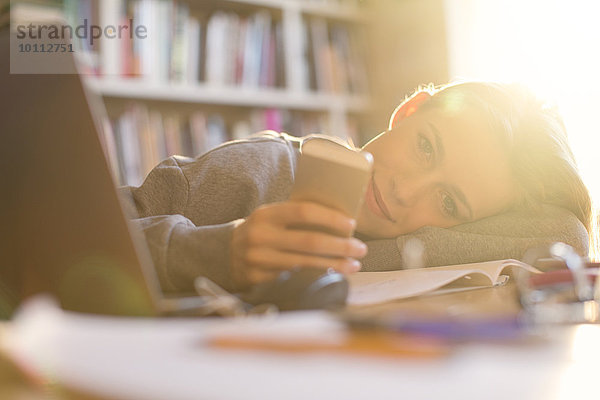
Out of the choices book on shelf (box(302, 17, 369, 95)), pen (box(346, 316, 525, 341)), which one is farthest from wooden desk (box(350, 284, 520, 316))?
book on shelf (box(302, 17, 369, 95))

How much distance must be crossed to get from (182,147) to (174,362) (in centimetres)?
182

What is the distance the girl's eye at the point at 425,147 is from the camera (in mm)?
1099

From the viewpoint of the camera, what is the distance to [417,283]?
67 centimetres

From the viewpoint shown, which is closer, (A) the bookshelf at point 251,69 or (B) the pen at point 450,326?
(B) the pen at point 450,326

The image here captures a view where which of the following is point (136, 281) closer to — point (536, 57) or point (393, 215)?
point (393, 215)

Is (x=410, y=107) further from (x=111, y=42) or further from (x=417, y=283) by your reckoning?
(x=111, y=42)

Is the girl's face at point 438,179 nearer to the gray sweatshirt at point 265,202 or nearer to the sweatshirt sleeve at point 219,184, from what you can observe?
the gray sweatshirt at point 265,202

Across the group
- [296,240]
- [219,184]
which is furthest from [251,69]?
[296,240]

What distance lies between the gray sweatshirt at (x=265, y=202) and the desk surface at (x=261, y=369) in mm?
630

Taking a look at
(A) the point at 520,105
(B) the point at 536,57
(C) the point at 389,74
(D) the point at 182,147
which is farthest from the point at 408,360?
(C) the point at 389,74

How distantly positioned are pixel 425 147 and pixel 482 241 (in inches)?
8.9

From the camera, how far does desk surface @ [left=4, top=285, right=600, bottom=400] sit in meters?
0.21

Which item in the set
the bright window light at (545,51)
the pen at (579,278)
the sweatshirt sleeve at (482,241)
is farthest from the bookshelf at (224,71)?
the pen at (579,278)

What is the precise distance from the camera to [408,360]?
24cm
